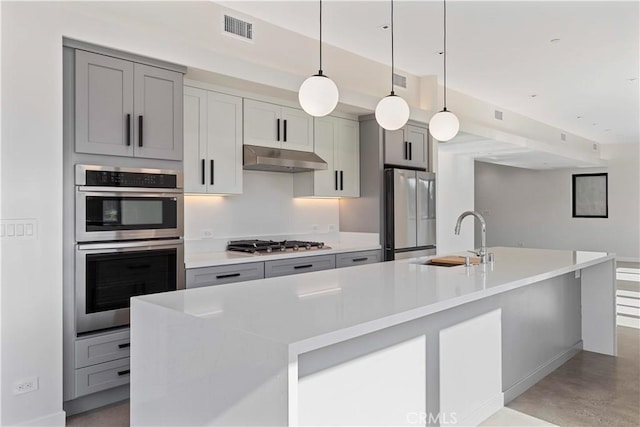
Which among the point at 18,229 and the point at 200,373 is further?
the point at 18,229

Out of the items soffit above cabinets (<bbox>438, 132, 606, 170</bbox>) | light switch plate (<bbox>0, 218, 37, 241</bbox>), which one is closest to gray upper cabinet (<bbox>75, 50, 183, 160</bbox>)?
light switch plate (<bbox>0, 218, 37, 241</bbox>)

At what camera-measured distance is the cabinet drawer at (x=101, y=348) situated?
2.82m

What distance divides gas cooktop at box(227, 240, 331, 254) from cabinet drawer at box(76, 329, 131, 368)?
Result: 1.30 meters

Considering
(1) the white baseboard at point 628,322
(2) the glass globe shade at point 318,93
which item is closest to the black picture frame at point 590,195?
(1) the white baseboard at point 628,322

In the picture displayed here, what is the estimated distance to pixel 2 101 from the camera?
8.16ft

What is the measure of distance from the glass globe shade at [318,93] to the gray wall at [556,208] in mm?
11441

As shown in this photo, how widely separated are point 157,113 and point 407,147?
2.96 m

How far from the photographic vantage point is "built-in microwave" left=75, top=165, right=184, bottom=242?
2.86 m

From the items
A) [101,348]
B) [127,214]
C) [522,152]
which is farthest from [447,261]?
[522,152]

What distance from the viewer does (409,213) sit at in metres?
5.11

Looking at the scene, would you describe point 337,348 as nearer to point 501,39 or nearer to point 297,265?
point 297,265

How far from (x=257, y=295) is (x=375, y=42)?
11.1 feet

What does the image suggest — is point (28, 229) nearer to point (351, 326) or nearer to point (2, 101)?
point (2, 101)

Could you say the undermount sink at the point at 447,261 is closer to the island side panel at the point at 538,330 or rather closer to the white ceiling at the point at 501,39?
the island side panel at the point at 538,330
